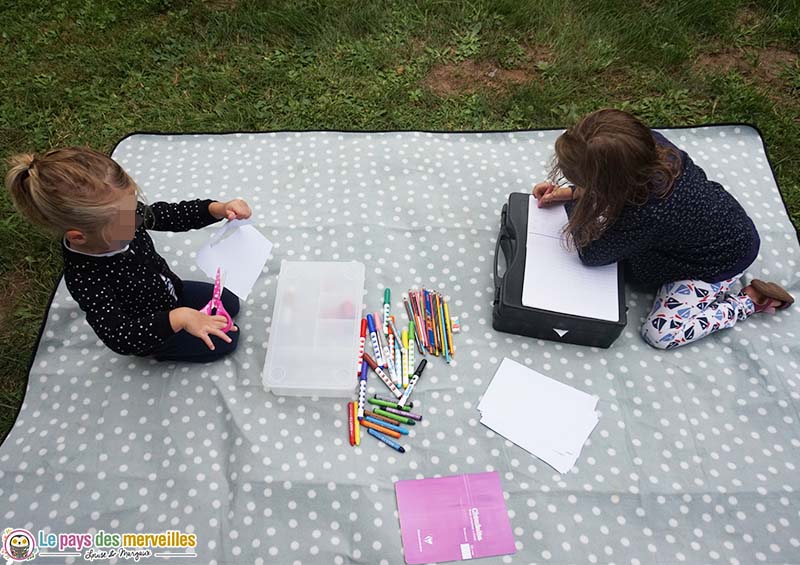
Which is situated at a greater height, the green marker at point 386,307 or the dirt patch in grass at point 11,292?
the green marker at point 386,307

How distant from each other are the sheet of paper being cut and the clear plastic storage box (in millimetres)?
115

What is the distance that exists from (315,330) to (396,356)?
0.30 metres

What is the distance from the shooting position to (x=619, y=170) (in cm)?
152

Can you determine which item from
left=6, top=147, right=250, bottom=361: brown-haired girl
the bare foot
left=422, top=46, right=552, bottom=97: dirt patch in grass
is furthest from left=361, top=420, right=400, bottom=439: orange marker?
left=422, top=46, right=552, bottom=97: dirt patch in grass

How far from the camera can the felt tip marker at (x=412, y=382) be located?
1.78 m

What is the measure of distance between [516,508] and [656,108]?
2119 millimetres

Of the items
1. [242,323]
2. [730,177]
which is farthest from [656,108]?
[242,323]

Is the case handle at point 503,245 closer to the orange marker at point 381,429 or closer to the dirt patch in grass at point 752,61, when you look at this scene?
the orange marker at point 381,429

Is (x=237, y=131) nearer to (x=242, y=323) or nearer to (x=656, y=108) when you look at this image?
(x=242, y=323)

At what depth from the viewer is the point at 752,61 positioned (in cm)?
280

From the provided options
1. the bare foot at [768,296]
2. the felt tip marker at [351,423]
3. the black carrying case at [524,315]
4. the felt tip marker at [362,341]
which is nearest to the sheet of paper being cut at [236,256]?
the felt tip marker at [362,341]

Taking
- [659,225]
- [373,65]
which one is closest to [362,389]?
[659,225]
